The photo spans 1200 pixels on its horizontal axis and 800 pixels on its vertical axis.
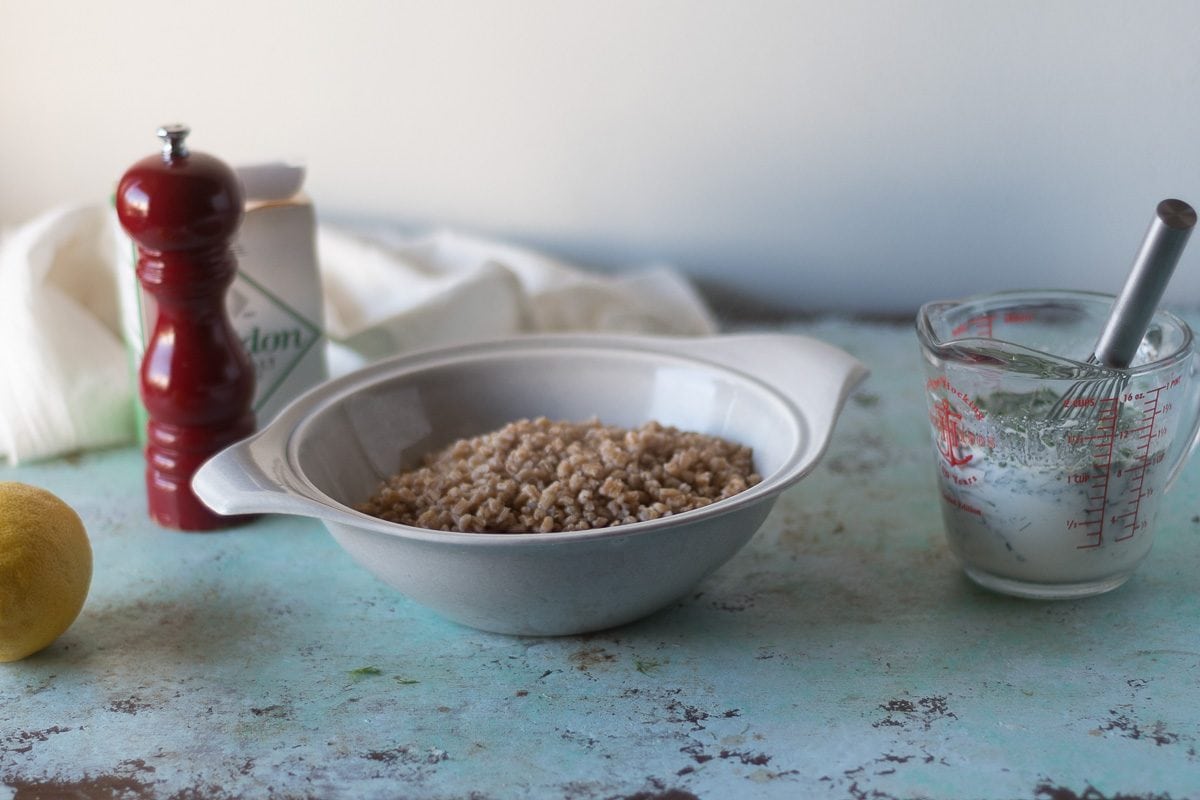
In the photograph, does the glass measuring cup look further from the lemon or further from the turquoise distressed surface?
the lemon

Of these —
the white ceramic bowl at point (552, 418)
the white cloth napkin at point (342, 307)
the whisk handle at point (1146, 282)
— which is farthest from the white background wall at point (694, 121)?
the whisk handle at point (1146, 282)

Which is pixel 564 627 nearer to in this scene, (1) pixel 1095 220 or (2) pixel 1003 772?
(2) pixel 1003 772

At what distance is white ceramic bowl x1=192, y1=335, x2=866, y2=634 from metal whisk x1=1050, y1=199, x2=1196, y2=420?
0.49 feet

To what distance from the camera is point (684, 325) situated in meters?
Answer: 1.28

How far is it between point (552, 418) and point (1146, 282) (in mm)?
433

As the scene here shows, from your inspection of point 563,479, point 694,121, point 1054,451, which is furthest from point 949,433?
point 694,121

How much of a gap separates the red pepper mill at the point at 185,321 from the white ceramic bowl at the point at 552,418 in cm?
10

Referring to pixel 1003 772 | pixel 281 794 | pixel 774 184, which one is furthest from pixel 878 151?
pixel 281 794

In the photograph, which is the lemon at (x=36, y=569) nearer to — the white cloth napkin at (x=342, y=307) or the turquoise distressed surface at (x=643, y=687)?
the turquoise distressed surface at (x=643, y=687)

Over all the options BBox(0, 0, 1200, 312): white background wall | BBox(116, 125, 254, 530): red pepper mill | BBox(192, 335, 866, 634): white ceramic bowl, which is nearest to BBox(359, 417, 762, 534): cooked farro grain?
BBox(192, 335, 866, 634): white ceramic bowl

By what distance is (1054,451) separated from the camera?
2.40 ft

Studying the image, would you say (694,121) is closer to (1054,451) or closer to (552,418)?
(552,418)

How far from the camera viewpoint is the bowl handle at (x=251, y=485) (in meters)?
0.67

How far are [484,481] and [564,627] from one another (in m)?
0.11
